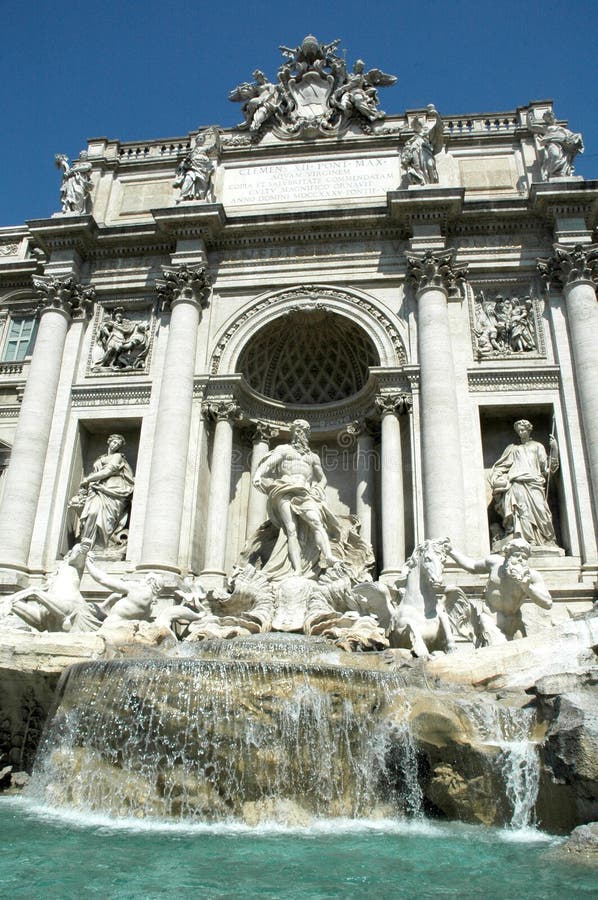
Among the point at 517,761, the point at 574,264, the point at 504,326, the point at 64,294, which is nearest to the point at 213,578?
the point at 64,294

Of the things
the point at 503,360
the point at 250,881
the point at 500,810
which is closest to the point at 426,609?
the point at 500,810

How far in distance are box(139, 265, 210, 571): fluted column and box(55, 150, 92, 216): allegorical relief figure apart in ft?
12.3

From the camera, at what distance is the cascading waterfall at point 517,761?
24.5 feet

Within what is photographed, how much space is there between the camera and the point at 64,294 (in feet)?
62.4

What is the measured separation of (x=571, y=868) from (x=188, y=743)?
4.23 meters

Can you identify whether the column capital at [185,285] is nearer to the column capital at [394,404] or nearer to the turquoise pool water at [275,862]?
the column capital at [394,404]

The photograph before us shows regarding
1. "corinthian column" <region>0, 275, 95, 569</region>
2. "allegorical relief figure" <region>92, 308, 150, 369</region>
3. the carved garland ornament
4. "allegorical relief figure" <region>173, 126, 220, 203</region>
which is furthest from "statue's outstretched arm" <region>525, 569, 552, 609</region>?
"allegorical relief figure" <region>173, 126, 220, 203</region>

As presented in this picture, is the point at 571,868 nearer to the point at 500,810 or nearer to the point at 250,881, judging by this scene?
the point at 500,810

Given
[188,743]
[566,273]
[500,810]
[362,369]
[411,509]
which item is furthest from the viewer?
[362,369]

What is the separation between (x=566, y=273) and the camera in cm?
1728

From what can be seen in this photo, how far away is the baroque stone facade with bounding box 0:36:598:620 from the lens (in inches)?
629

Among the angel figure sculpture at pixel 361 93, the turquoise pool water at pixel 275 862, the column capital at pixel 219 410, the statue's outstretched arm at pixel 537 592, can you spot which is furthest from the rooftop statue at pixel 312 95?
the turquoise pool water at pixel 275 862

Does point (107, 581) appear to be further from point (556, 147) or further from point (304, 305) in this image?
point (556, 147)

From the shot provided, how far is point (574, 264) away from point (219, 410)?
9.38 m
